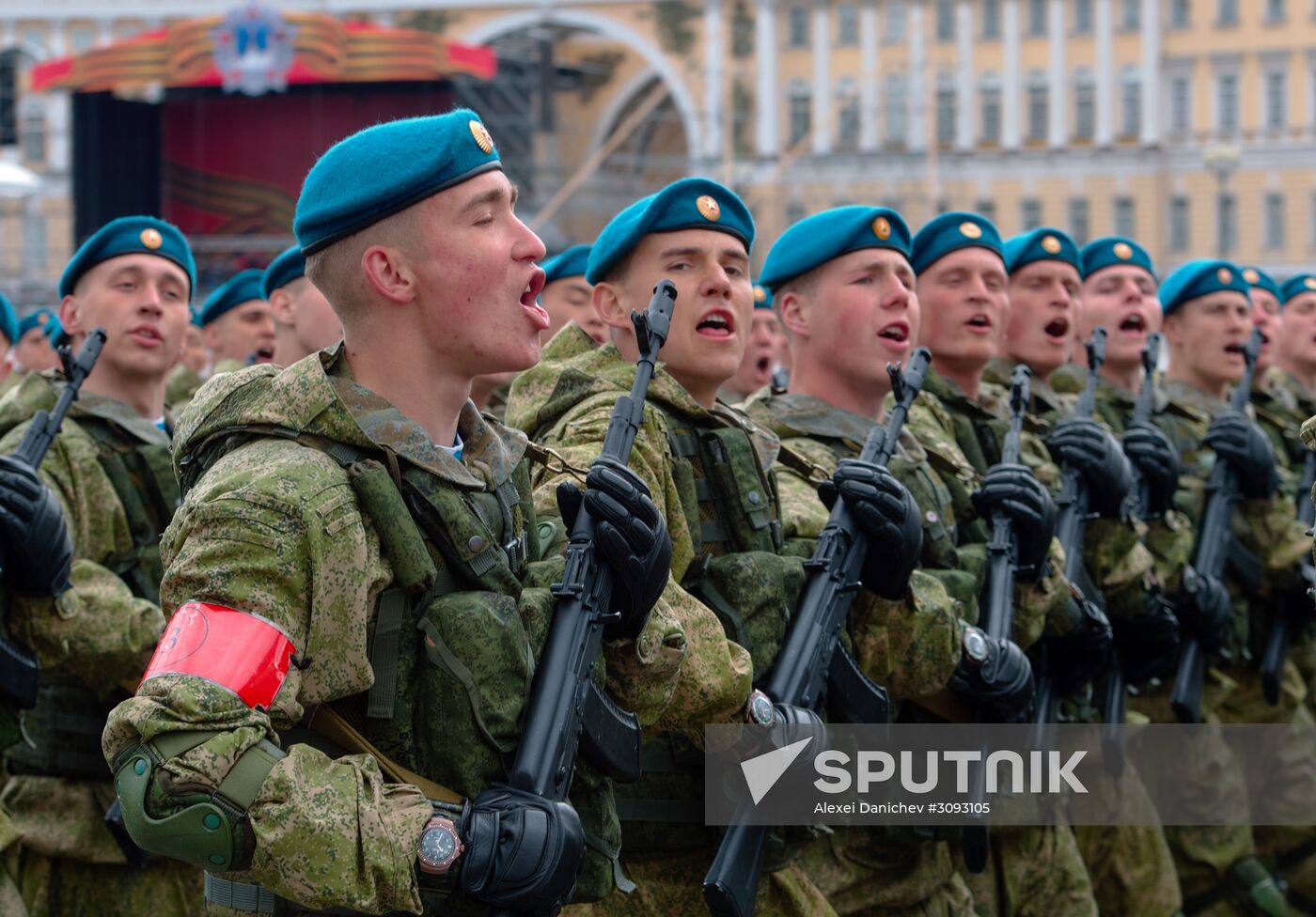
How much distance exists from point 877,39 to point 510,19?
12228mm

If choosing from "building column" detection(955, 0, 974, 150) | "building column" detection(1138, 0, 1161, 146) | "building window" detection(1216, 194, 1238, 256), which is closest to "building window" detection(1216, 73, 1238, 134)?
"building column" detection(1138, 0, 1161, 146)

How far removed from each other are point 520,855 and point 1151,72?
5970cm

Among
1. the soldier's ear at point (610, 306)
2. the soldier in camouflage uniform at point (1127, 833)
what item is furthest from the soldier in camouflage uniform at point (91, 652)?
the soldier in camouflage uniform at point (1127, 833)

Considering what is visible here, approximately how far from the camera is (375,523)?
3.47 meters

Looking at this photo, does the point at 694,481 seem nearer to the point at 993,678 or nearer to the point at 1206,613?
the point at 993,678

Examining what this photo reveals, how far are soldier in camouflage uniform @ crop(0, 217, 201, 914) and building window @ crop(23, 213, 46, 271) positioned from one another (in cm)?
5846

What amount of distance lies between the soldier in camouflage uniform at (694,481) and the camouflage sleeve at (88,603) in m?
1.35

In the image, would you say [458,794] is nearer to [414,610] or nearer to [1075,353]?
[414,610]

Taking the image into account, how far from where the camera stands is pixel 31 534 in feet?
16.8

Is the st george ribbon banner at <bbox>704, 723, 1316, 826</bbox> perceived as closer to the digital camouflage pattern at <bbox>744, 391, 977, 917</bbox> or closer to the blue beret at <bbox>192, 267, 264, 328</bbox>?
the digital camouflage pattern at <bbox>744, 391, 977, 917</bbox>

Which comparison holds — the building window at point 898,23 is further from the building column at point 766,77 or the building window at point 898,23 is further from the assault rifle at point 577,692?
the assault rifle at point 577,692

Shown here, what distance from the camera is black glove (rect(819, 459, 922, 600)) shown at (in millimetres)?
4977

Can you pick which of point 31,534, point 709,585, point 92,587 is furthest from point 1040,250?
point 31,534

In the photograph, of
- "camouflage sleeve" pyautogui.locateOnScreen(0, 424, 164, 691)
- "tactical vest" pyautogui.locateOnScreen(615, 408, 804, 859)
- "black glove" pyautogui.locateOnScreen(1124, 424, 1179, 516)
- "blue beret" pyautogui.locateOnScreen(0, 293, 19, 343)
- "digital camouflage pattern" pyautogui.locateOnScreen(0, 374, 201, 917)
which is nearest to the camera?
"tactical vest" pyautogui.locateOnScreen(615, 408, 804, 859)
